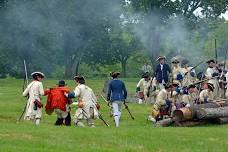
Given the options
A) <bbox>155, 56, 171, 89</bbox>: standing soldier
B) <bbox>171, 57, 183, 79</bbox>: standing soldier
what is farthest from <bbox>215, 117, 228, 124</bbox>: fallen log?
<bbox>171, 57, 183, 79</bbox>: standing soldier

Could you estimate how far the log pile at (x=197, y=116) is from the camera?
66.4ft

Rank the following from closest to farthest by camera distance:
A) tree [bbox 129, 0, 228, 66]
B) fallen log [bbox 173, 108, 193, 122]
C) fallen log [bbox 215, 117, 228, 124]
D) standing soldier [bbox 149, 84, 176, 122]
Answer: fallen log [bbox 173, 108, 193, 122]
fallen log [bbox 215, 117, 228, 124]
standing soldier [bbox 149, 84, 176, 122]
tree [bbox 129, 0, 228, 66]

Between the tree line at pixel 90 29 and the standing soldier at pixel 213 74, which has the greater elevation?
the tree line at pixel 90 29

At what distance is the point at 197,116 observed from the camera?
801 inches

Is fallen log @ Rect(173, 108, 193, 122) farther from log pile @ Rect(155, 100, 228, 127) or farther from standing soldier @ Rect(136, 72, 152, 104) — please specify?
standing soldier @ Rect(136, 72, 152, 104)

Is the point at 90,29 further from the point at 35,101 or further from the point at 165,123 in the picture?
the point at 35,101

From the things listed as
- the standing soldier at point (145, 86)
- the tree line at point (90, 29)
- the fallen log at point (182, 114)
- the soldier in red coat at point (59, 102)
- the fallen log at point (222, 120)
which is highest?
the tree line at point (90, 29)

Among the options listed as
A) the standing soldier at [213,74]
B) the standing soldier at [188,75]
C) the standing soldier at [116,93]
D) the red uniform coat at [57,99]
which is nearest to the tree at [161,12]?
the standing soldier at [188,75]

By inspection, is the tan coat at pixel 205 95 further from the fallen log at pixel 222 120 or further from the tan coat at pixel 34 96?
the tan coat at pixel 34 96

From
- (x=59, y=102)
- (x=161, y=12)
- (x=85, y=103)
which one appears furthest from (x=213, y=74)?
(x=161, y=12)

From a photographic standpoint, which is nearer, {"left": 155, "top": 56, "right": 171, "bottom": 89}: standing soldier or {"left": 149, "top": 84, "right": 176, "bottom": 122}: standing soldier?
{"left": 149, "top": 84, "right": 176, "bottom": 122}: standing soldier

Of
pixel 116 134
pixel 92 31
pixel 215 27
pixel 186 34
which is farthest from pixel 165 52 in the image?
pixel 116 134

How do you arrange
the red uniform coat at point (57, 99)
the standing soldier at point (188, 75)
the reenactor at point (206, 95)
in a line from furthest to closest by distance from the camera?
the standing soldier at point (188, 75) < the reenactor at point (206, 95) < the red uniform coat at point (57, 99)

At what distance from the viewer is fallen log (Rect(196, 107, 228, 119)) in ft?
66.4
